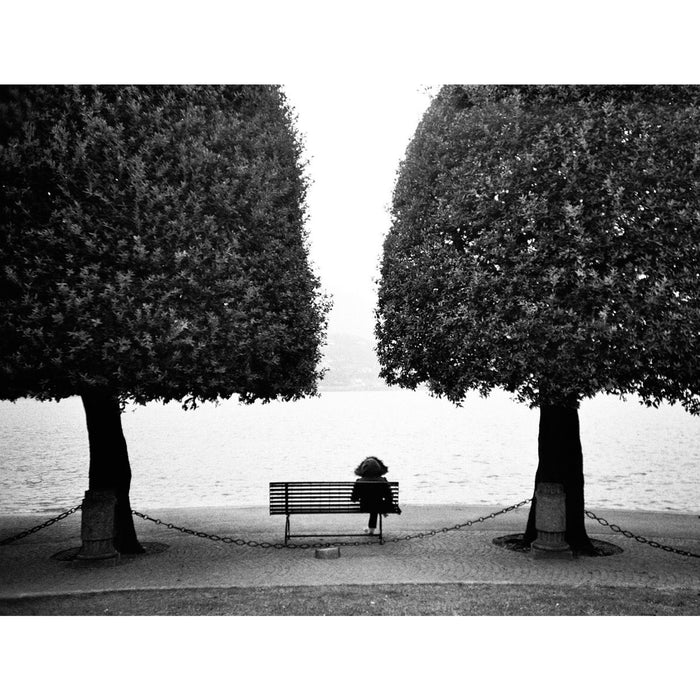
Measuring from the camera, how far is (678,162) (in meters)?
9.79

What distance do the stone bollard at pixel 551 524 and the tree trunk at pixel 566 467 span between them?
1.82ft

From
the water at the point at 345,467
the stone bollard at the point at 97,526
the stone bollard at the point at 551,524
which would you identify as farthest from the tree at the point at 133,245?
the water at the point at 345,467

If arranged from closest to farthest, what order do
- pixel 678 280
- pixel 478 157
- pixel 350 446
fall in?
pixel 678 280 → pixel 478 157 → pixel 350 446

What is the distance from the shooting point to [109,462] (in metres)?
12.1

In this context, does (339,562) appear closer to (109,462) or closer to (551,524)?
(551,524)

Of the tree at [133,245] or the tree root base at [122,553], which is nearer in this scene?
the tree at [133,245]

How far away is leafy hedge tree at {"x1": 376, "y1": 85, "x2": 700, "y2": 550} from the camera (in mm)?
9617

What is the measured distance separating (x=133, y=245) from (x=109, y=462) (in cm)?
454

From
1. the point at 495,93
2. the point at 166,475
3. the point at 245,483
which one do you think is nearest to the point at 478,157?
the point at 495,93

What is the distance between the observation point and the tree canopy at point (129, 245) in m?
9.58

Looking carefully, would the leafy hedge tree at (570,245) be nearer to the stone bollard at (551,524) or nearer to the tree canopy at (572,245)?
the tree canopy at (572,245)

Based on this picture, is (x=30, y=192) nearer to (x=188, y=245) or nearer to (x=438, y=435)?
(x=188, y=245)

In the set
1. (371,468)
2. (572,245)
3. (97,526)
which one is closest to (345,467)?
(371,468)

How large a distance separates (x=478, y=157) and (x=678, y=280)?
11.8ft
